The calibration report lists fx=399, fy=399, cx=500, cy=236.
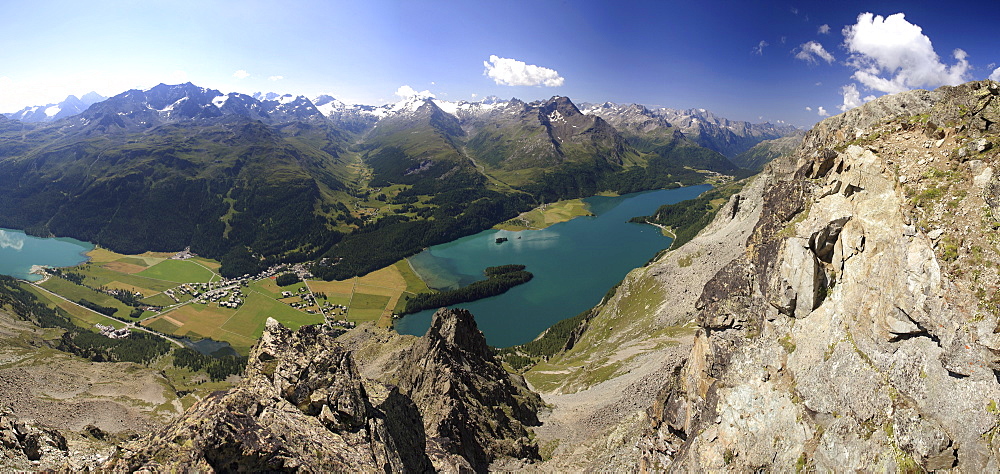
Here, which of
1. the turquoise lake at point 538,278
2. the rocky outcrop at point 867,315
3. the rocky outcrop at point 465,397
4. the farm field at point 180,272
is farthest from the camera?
the farm field at point 180,272

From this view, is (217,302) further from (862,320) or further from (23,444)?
(862,320)

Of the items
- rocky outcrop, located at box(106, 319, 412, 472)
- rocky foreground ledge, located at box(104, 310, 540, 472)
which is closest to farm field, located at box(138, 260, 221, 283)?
rocky foreground ledge, located at box(104, 310, 540, 472)

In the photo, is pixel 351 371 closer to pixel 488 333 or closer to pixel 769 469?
pixel 769 469

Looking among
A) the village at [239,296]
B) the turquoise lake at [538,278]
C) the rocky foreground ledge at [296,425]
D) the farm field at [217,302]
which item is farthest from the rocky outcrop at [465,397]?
the village at [239,296]

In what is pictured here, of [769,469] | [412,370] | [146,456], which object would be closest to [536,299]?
[412,370]

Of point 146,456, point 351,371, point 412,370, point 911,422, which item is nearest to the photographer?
point 146,456

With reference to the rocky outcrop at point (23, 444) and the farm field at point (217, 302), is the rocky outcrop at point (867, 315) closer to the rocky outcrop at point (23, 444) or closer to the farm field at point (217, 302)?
the rocky outcrop at point (23, 444)

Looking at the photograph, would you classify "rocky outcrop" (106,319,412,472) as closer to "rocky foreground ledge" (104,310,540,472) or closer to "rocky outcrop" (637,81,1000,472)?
"rocky foreground ledge" (104,310,540,472)

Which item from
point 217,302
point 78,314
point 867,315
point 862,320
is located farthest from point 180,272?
point 867,315

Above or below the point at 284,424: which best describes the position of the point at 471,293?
below
